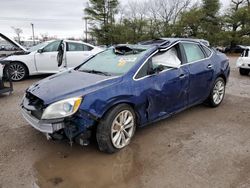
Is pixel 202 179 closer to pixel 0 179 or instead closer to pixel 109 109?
pixel 109 109

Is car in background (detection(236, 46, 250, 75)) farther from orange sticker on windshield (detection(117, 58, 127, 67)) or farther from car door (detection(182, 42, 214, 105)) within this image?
orange sticker on windshield (detection(117, 58, 127, 67))

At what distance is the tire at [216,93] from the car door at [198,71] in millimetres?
247

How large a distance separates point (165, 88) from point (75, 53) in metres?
5.81

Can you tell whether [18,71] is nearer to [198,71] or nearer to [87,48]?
[87,48]

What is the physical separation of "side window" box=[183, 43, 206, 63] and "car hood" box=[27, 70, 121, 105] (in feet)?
5.77

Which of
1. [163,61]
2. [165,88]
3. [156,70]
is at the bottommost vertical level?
[165,88]

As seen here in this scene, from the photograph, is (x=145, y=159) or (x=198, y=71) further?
(x=198, y=71)

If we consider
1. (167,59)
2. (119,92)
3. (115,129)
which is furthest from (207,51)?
(115,129)

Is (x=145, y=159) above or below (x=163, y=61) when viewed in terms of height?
below

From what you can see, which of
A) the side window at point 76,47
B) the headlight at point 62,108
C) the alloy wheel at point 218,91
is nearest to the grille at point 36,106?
the headlight at point 62,108

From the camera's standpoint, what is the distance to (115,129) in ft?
10.9

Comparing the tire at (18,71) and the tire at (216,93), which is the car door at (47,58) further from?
the tire at (216,93)

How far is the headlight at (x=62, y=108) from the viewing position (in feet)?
9.80

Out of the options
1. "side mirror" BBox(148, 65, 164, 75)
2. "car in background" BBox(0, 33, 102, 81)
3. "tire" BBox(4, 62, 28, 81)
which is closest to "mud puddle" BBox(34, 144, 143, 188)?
"side mirror" BBox(148, 65, 164, 75)
